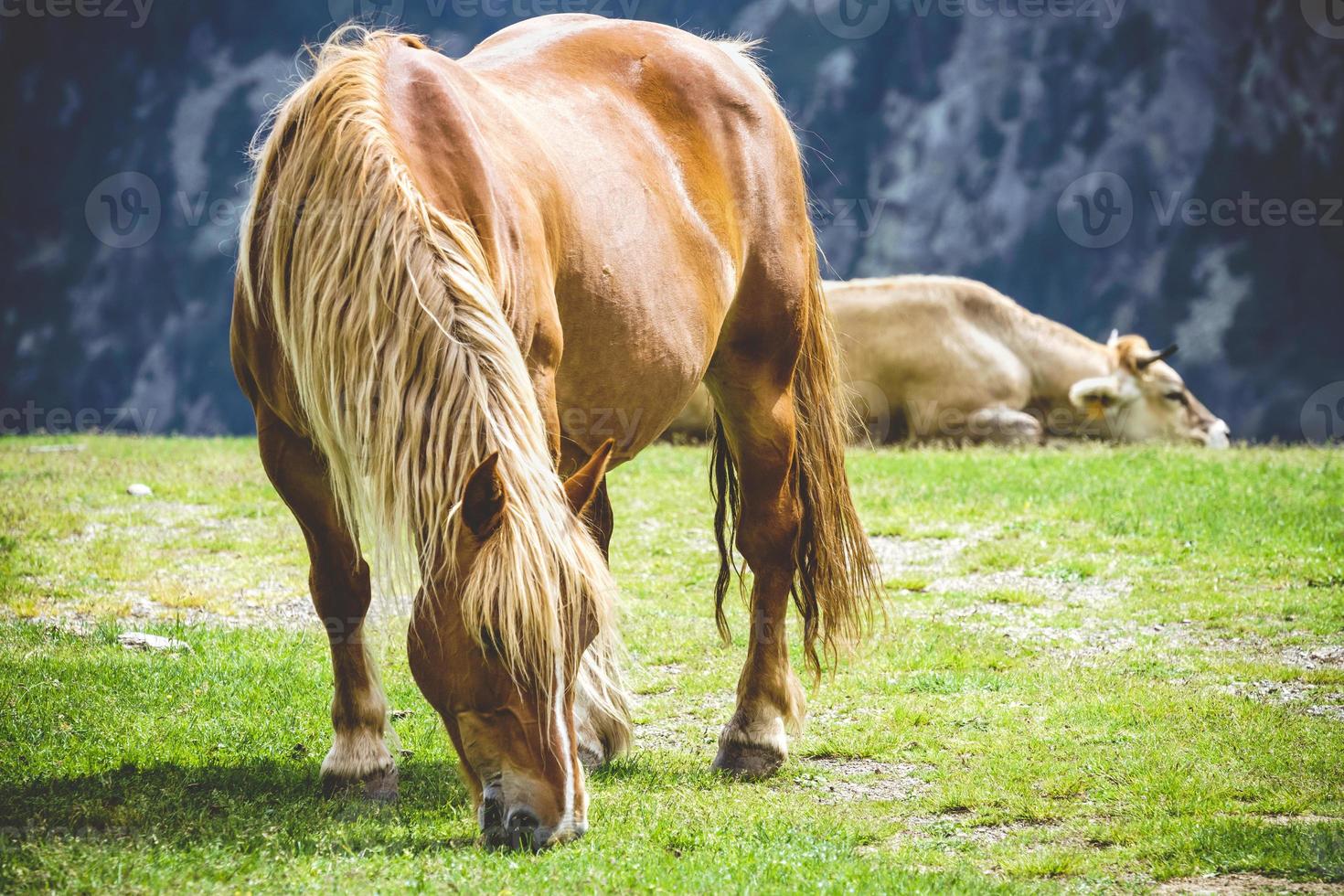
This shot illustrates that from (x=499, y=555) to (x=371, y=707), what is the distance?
133cm

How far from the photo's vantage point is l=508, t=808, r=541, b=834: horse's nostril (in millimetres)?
3014

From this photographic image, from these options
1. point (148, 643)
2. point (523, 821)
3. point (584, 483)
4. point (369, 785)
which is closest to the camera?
point (523, 821)

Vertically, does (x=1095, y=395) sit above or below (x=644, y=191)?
below

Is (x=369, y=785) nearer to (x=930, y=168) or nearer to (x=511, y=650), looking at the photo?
(x=511, y=650)

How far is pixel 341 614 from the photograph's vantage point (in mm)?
3945

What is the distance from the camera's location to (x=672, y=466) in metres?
11.3

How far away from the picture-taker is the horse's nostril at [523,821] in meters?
3.01

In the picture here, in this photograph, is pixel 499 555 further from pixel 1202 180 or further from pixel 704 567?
pixel 1202 180

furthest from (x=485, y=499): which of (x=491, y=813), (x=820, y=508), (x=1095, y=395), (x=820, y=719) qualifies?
(x=1095, y=395)

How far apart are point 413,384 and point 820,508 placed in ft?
8.31

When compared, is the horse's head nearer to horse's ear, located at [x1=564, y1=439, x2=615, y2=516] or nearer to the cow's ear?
horse's ear, located at [x1=564, y1=439, x2=615, y2=516]

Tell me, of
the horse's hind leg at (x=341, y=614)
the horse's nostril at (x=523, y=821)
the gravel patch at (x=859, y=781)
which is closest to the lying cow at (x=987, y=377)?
the gravel patch at (x=859, y=781)

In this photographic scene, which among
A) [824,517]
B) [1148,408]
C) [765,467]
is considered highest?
[765,467]

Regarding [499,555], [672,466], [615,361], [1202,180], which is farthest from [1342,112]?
[499,555]
